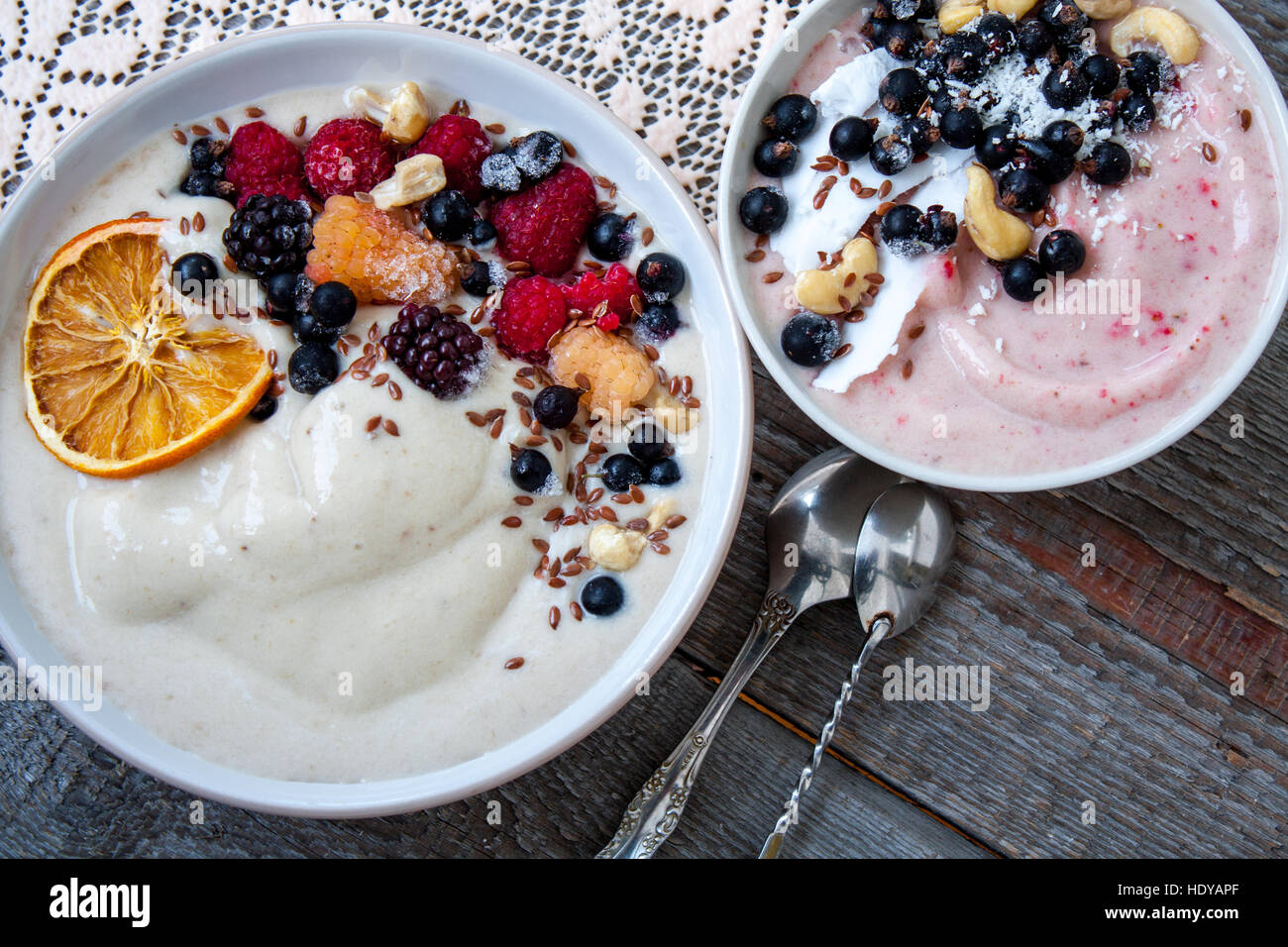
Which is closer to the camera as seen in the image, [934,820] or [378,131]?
[378,131]

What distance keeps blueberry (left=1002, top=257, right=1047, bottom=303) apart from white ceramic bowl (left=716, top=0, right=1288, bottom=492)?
0.97 feet

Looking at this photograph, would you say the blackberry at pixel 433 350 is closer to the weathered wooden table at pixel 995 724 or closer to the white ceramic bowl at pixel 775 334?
the white ceramic bowl at pixel 775 334

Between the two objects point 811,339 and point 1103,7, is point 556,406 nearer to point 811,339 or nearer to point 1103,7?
point 811,339

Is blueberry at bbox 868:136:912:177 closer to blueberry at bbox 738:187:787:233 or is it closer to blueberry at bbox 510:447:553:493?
blueberry at bbox 738:187:787:233

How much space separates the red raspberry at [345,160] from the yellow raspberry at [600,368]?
449 millimetres

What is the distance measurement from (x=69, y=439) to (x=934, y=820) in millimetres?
1828

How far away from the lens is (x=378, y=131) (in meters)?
1.76

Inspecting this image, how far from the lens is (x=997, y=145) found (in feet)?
5.06

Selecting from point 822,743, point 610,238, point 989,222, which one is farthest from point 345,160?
point 822,743

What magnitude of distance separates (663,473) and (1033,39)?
0.92 metres

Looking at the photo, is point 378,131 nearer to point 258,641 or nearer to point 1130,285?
point 258,641
